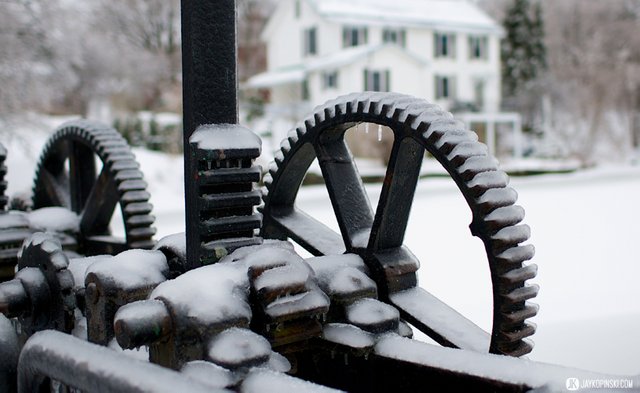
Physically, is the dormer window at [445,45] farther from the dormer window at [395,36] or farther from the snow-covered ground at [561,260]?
the snow-covered ground at [561,260]

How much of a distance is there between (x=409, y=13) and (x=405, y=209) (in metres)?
38.2

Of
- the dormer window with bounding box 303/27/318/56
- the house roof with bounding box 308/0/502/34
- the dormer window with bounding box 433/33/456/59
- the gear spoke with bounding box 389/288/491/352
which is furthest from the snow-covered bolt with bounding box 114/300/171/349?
the dormer window with bounding box 433/33/456/59

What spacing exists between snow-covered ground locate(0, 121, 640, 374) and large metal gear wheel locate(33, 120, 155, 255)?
2470 millimetres

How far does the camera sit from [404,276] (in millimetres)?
2637

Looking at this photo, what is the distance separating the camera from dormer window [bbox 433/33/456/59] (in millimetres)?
39469

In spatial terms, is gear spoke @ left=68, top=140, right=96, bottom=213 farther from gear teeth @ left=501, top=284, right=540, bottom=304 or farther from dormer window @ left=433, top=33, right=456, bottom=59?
dormer window @ left=433, top=33, right=456, bottom=59

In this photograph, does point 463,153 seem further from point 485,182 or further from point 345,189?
point 345,189

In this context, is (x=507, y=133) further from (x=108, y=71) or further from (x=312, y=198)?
(x=312, y=198)

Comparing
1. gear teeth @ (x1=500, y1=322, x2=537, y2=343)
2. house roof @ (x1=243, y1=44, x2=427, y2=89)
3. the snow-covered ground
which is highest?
house roof @ (x1=243, y1=44, x2=427, y2=89)

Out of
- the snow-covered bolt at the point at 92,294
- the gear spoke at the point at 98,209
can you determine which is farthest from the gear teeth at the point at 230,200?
the gear spoke at the point at 98,209

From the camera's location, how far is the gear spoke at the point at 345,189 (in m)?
2.81

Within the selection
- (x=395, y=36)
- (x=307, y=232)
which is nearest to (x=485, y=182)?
(x=307, y=232)

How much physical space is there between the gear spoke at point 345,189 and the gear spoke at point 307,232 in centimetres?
15

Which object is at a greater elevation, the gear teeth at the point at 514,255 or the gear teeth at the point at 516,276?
the gear teeth at the point at 514,255
